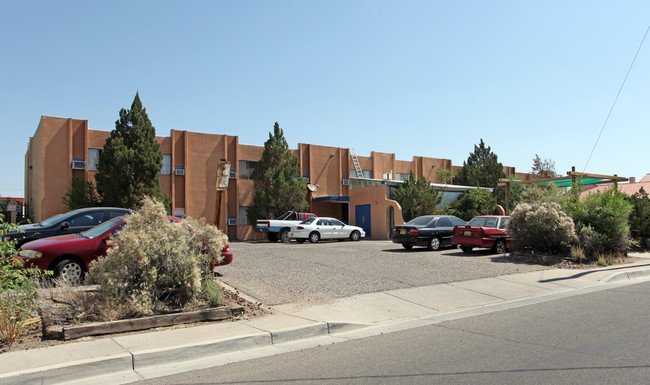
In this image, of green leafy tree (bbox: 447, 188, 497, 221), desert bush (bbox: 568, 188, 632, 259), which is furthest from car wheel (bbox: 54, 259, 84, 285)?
green leafy tree (bbox: 447, 188, 497, 221)

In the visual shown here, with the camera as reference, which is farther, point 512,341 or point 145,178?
point 145,178

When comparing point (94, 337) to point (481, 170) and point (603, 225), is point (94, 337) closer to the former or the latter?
point (603, 225)

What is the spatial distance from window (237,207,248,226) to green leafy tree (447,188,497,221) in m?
13.6

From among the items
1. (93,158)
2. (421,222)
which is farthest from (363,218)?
(93,158)

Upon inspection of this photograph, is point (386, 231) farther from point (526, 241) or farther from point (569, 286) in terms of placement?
point (569, 286)

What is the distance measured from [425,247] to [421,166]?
72.5 ft

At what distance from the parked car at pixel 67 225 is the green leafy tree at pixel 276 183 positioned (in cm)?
1689

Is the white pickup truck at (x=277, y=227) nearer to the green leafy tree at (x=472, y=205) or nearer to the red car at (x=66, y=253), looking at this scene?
the green leafy tree at (x=472, y=205)

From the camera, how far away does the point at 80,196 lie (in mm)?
25438

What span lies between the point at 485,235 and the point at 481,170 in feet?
78.8

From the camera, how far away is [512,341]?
6590 millimetres

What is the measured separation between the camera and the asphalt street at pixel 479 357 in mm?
5094

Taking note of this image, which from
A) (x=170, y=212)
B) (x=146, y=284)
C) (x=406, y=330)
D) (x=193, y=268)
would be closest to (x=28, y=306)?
(x=146, y=284)

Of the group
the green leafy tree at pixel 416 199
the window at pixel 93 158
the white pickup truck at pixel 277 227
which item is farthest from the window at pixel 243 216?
the green leafy tree at pixel 416 199
